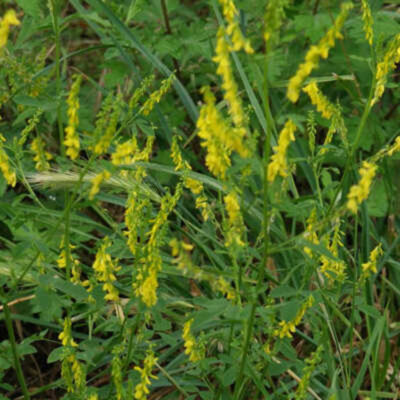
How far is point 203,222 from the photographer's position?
301 centimetres

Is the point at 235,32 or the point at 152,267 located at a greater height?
the point at 235,32

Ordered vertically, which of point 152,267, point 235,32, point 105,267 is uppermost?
point 235,32

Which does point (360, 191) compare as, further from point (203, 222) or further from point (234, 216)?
point (203, 222)

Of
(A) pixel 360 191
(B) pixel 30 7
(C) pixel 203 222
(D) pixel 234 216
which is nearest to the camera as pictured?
Result: (A) pixel 360 191

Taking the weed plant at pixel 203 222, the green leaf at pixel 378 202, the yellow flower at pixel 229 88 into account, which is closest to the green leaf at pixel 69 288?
the weed plant at pixel 203 222

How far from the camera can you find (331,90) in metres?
3.63

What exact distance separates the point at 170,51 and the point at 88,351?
157 centimetres

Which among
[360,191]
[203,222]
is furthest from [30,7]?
[360,191]

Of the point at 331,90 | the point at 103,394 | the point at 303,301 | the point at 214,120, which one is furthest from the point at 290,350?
the point at 331,90

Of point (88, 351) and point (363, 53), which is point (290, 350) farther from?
point (363, 53)

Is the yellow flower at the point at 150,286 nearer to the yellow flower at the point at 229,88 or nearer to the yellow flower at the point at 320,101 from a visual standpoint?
the yellow flower at the point at 229,88

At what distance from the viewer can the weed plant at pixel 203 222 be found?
1.59 meters

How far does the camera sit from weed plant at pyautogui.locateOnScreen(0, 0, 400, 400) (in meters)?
1.59

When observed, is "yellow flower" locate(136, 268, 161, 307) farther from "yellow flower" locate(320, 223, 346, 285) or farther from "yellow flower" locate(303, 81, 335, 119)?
"yellow flower" locate(303, 81, 335, 119)
